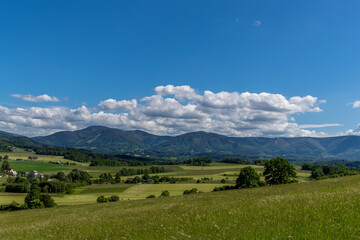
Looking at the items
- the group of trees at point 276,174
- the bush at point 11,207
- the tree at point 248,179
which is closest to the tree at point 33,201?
the bush at point 11,207

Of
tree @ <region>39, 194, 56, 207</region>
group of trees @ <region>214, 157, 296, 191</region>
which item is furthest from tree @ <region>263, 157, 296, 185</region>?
tree @ <region>39, 194, 56, 207</region>

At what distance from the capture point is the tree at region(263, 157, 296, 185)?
68000 millimetres

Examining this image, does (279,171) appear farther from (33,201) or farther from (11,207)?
(11,207)

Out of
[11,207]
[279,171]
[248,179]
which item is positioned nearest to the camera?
[279,171]

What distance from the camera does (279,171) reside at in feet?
226

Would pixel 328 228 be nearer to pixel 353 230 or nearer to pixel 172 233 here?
pixel 353 230

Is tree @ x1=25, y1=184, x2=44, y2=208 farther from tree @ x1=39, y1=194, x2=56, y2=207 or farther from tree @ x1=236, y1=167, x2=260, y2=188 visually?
tree @ x1=236, y1=167, x2=260, y2=188

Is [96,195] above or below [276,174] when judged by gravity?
below

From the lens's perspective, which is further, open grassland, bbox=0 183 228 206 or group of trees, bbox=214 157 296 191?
open grassland, bbox=0 183 228 206

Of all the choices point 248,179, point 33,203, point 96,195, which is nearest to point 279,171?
point 248,179

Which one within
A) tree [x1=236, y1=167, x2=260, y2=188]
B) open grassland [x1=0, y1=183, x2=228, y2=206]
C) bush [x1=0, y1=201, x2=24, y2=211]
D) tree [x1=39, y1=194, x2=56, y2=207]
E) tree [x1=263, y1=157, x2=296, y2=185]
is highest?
tree [x1=263, y1=157, x2=296, y2=185]

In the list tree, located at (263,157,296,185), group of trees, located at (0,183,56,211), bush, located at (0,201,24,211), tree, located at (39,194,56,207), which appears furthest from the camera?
tree, located at (39,194,56,207)

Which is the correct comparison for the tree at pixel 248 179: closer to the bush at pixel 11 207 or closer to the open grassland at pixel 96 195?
the open grassland at pixel 96 195

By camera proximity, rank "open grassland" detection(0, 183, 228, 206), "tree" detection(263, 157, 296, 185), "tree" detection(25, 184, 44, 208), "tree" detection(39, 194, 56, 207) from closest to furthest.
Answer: "tree" detection(263, 157, 296, 185), "tree" detection(25, 184, 44, 208), "tree" detection(39, 194, 56, 207), "open grassland" detection(0, 183, 228, 206)
